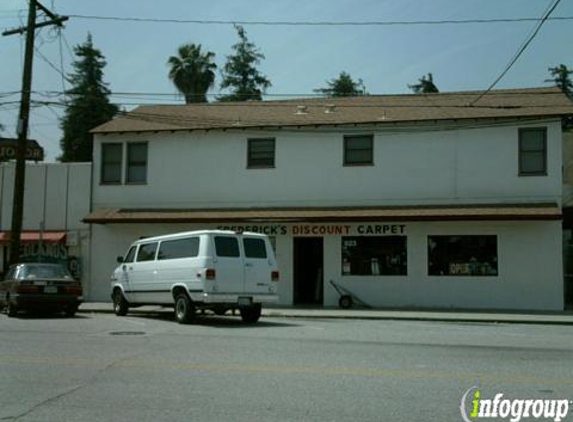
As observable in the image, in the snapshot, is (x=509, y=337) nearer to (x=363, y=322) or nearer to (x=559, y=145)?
(x=363, y=322)

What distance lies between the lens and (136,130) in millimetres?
26625

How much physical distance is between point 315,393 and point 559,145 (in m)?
17.4

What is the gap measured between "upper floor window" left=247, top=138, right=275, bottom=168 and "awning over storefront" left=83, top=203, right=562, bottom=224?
1726 millimetres

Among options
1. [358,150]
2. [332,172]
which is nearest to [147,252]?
[332,172]

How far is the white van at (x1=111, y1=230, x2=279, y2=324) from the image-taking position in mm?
16438

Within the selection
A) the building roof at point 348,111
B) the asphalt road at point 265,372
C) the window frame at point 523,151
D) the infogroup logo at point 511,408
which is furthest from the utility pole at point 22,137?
the infogroup logo at point 511,408

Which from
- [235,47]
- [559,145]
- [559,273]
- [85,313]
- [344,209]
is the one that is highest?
[235,47]

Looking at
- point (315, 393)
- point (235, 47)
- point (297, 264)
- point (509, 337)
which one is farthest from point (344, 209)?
point (235, 47)

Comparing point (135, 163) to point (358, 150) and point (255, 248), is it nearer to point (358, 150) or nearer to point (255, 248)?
point (358, 150)

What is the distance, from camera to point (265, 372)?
9.73 metres

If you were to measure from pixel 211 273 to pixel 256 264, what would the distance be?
131 centimetres

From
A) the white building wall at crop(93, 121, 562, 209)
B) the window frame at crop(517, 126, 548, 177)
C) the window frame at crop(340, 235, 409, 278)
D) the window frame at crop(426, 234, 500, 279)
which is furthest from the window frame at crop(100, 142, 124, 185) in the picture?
the window frame at crop(517, 126, 548, 177)

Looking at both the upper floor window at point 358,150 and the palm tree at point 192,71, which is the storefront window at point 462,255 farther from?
the palm tree at point 192,71

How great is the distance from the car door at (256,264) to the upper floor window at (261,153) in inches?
331
